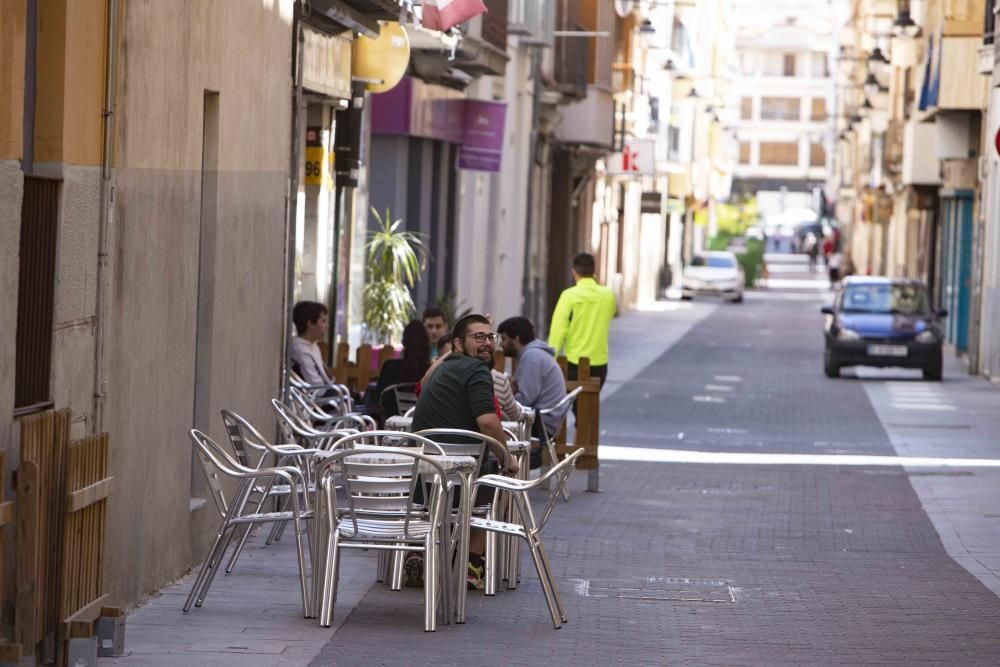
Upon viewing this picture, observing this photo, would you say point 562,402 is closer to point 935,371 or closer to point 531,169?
point 935,371

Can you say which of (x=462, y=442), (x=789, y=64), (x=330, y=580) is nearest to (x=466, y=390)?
(x=462, y=442)

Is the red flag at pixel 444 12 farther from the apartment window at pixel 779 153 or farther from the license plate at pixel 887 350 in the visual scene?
the apartment window at pixel 779 153

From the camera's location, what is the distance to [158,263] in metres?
10.3

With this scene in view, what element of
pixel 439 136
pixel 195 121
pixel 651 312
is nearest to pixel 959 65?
pixel 439 136

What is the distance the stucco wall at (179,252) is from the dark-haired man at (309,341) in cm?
247

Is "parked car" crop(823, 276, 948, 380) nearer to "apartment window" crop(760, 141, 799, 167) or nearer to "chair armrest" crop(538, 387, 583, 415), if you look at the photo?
"chair armrest" crop(538, 387, 583, 415)

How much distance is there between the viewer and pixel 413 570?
11.4 metres

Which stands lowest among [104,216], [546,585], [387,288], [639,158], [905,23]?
[546,585]

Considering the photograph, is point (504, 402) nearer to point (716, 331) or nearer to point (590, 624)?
point (590, 624)

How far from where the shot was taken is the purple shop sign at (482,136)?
1113 inches

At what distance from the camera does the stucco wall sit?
383 inches

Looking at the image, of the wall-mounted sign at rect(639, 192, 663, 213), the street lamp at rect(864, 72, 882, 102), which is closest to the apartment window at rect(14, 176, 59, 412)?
the wall-mounted sign at rect(639, 192, 663, 213)

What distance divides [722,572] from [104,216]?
189 inches

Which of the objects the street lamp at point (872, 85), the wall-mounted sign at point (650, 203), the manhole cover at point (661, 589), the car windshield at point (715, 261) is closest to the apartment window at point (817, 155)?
the car windshield at point (715, 261)
